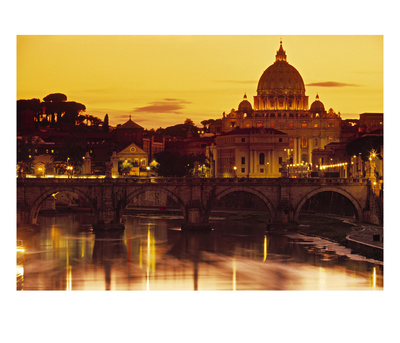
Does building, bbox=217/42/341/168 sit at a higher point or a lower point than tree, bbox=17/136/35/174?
higher

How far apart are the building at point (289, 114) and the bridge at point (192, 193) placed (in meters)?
51.4

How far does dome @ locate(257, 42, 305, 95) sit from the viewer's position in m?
107

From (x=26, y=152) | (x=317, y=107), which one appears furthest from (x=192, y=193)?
(x=317, y=107)

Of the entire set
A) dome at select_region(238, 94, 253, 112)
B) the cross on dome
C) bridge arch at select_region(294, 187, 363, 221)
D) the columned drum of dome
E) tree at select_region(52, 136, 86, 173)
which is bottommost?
bridge arch at select_region(294, 187, 363, 221)

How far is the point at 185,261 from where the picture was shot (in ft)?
124

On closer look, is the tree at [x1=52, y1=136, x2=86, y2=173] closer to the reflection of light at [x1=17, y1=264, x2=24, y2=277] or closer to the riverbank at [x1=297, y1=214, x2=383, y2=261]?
the riverbank at [x1=297, y1=214, x2=383, y2=261]

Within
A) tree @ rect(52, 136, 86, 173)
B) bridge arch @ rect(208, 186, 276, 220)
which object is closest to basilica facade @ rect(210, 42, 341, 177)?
tree @ rect(52, 136, 86, 173)

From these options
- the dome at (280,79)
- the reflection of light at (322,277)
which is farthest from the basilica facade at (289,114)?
the reflection of light at (322,277)

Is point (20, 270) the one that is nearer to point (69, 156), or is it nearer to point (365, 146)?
point (365, 146)

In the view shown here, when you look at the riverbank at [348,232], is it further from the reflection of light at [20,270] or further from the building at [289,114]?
the building at [289,114]

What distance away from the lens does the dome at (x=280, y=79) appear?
107m

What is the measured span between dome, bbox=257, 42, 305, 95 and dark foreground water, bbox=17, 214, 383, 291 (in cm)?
5840
